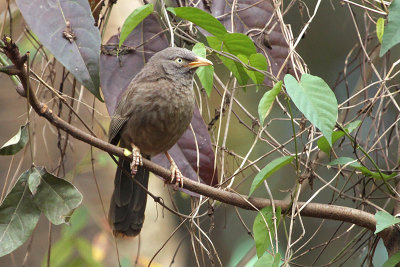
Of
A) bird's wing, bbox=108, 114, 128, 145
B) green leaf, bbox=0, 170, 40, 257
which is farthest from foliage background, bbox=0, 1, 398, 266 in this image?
green leaf, bbox=0, 170, 40, 257

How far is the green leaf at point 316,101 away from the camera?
2.14m

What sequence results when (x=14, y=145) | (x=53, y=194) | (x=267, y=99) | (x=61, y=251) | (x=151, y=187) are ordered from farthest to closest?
(x=151, y=187), (x=61, y=251), (x=53, y=194), (x=14, y=145), (x=267, y=99)

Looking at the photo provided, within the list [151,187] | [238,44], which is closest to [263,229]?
[238,44]

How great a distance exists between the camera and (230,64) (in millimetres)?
2914

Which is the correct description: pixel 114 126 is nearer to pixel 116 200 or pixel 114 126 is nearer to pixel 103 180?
pixel 116 200

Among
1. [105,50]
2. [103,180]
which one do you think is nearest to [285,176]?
[103,180]

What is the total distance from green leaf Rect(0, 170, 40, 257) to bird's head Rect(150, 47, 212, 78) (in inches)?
45.0

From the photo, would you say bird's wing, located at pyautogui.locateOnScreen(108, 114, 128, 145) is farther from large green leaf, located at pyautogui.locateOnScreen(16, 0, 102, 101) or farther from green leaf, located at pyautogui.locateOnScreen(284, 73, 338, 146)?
green leaf, located at pyautogui.locateOnScreen(284, 73, 338, 146)

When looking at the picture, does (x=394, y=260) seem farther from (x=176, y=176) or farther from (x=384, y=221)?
(x=176, y=176)

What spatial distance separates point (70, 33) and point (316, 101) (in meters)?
1.11

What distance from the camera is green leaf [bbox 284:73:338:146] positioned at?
2.14 metres

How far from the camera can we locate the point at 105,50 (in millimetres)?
3189

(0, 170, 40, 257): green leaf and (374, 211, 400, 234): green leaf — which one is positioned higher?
(374, 211, 400, 234): green leaf

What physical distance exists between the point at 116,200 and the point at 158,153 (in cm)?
38
